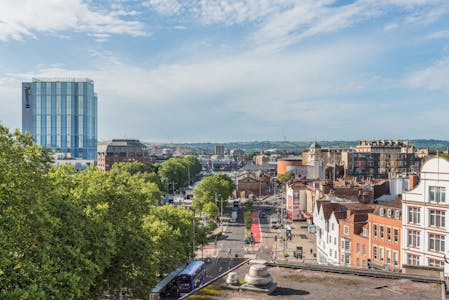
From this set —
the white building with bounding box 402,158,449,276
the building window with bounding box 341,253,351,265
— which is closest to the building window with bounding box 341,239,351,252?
the building window with bounding box 341,253,351,265

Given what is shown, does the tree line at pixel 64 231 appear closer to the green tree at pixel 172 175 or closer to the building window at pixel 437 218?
the building window at pixel 437 218

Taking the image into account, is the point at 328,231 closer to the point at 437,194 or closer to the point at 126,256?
the point at 437,194

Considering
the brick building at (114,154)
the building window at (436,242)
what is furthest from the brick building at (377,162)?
the building window at (436,242)

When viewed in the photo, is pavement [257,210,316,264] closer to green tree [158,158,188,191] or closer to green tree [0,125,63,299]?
green tree [0,125,63,299]

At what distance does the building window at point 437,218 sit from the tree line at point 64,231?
28.0 meters

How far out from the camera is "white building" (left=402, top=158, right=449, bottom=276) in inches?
1789

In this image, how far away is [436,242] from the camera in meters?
46.1

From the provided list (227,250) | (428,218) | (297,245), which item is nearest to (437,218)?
(428,218)

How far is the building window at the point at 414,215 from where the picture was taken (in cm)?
4819

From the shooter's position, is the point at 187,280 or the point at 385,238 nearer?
the point at 187,280

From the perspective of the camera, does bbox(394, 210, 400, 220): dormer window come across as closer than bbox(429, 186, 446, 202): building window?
No

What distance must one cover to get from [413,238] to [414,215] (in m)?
2.45

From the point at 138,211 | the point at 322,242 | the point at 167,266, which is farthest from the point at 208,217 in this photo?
the point at 138,211

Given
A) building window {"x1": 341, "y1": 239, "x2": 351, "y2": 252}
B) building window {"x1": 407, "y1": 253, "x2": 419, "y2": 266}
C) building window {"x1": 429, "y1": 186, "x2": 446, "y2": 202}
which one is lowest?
building window {"x1": 341, "y1": 239, "x2": 351, "y2": 252}
